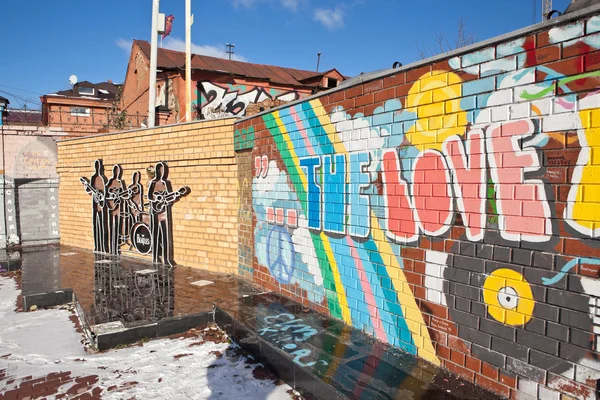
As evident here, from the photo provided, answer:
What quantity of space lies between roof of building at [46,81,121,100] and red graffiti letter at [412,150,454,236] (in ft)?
85.3

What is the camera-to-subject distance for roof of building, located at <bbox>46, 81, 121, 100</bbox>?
25.8 m

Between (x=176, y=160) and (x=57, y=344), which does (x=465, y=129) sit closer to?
(x=57, y=344)

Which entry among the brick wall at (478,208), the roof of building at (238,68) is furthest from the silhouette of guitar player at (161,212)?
the roof of building at (238,68)

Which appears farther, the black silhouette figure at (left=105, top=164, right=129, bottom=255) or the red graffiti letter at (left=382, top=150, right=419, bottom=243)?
the black silhouette figure at (left=105, top=164, right=129, bottom=255)

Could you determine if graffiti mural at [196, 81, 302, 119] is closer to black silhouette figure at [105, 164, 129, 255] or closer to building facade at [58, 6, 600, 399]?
black silhouette figure at [105, 164, 129, 255]

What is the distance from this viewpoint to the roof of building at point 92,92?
84.7 ft

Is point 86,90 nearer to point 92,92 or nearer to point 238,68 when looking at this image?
point 92,92

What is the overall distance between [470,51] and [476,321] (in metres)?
2.27

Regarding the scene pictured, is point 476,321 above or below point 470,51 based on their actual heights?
below

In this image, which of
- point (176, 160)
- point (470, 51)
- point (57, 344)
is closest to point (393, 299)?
point (470, 51)

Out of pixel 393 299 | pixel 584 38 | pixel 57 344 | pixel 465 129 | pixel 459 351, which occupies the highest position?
pixel 584 38

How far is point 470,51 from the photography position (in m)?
3.24

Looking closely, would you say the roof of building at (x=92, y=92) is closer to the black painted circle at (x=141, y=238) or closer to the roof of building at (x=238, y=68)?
the roof of building at (x=238, y=68)

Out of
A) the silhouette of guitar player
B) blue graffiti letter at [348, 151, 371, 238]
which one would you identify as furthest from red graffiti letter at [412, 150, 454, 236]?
the silhouette of guitar player
